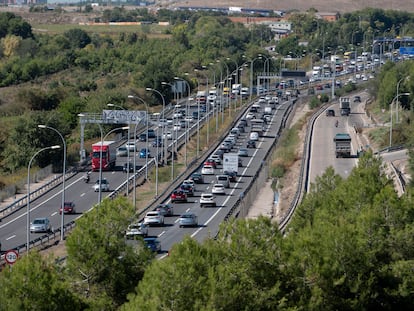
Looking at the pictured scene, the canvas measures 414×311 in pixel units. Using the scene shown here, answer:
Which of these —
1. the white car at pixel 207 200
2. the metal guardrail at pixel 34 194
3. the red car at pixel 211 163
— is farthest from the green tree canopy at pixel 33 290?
the red car at pixel 211 163

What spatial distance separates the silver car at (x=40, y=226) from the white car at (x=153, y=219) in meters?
4.79

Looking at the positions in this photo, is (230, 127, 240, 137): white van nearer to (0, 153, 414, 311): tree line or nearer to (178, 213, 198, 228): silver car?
(178, 213, 198, 228): silver car

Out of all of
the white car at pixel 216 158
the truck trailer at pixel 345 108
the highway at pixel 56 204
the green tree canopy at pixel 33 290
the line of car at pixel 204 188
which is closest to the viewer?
the green tree canopy at pixel 33 290

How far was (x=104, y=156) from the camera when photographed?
83312 mm

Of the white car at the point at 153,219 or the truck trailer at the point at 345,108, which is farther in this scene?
the truck trailer at the point at 345,108

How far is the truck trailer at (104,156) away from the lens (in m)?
82.6

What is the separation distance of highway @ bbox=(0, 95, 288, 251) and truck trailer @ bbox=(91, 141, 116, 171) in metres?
0.54

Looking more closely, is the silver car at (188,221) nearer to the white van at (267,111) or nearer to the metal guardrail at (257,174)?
the metal guardrail at (257,174)

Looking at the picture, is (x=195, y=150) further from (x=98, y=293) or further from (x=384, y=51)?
(x=384, y=51)

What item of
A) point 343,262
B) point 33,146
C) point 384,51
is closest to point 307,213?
point 343,262

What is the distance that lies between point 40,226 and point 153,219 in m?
5.62

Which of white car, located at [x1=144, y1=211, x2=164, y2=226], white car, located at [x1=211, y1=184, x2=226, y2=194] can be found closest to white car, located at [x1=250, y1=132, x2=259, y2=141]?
white car, located at [x1=211, y1=184, x2=226, y2=194]

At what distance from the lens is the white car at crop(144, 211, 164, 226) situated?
64.2m

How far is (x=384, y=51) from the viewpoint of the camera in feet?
631
